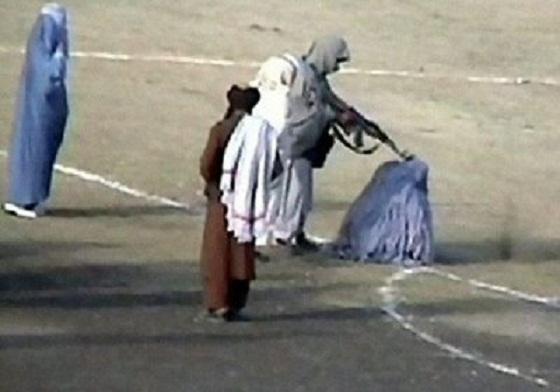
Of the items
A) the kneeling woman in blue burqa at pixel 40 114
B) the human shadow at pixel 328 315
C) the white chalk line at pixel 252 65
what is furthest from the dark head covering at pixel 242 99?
the white chalk line at pixel 252 65

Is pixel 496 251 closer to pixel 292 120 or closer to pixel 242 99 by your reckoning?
pixel 292 120

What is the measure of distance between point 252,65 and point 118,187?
10380 mm

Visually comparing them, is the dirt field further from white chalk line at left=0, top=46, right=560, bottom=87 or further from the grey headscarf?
the grey headscarf

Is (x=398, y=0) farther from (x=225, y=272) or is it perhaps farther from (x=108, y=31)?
(x=225, y=272)

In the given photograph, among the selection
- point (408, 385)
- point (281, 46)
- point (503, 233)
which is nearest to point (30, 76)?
point (503, 233)

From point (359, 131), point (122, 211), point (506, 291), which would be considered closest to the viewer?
point (506, 291)

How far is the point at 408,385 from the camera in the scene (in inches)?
489

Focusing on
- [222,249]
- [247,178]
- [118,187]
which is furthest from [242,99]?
[118,187]

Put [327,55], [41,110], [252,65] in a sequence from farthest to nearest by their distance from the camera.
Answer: [252,65]
[41,110]
[327,55]

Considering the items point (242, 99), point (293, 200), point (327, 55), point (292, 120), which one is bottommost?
point (293, 200)

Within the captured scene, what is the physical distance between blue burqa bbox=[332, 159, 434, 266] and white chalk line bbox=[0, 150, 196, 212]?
2.52 metres

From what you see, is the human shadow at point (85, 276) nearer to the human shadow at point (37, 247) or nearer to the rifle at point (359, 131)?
the human shadow at point (37, 247)

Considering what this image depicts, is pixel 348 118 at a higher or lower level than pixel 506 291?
higher

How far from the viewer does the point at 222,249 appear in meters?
13.9
